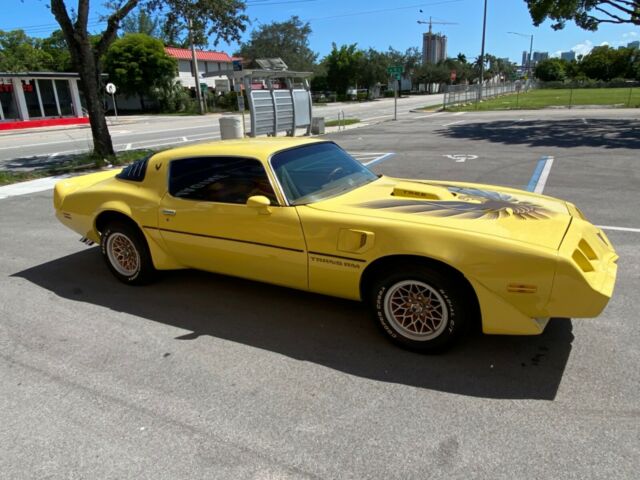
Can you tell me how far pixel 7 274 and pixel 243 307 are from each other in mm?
2899

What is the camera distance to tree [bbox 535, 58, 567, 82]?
95.5 metres

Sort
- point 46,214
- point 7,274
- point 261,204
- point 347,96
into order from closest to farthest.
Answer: point 261,204
point 7,274
point 46,214
point 347,96

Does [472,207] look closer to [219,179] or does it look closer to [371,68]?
[219,179]

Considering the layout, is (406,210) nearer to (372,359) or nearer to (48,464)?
(372,359)

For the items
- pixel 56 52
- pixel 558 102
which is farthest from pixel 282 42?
pixel 558 102

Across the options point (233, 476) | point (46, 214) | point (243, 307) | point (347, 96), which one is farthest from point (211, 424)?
point (347, 96)

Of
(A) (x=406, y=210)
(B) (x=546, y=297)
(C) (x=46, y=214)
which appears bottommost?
(C) (x=46, y=214)

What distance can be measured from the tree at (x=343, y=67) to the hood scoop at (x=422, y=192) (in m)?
70.3

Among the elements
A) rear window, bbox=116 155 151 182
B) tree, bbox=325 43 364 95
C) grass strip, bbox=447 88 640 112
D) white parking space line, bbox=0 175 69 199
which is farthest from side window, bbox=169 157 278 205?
tree, bbox=325 43 364 95

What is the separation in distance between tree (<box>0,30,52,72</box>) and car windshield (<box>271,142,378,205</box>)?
3390 centimetres

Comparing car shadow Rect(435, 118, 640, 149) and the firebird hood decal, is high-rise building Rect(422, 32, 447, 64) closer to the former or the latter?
car shadow Rect(435, 118, 640, 149)

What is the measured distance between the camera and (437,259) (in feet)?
10.0

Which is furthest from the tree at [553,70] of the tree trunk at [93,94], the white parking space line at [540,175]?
the tree trunk at [93,94]

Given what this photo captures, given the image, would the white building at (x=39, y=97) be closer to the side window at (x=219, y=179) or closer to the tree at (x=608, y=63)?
the side window at (x=219, y=179)
